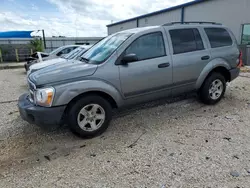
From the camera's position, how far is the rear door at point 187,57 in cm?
414

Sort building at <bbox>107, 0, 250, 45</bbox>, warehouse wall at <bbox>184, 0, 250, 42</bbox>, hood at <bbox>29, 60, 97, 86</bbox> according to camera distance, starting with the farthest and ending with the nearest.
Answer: building at <bbox>107, 0, 250, 45</bbox> < warehouse wall at <bbox>184, 0, 250, 42</bbox> < hood at <bbox>29, 60, 97, 86</bbox>

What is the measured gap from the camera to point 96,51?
411 cm

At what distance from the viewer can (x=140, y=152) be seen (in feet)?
10.2

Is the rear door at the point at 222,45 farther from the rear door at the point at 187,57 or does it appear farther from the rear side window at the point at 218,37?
the rear door at the point at 187,57

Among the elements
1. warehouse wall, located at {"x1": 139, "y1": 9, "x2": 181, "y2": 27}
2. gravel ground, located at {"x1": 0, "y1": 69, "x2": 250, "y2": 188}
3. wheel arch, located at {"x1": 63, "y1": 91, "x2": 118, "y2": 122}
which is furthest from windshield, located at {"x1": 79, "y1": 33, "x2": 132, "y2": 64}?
warehouse wall, located at {"x1": 139, "y1": 9, "x2": 181, "y2": 27}

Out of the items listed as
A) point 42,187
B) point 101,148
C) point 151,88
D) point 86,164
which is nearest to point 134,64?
point 151,88

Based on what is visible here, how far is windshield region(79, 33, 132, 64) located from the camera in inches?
146

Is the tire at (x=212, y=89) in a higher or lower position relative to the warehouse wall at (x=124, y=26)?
lower

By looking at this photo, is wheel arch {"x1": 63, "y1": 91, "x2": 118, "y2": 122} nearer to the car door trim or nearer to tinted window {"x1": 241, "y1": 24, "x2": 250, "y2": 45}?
the car door trim

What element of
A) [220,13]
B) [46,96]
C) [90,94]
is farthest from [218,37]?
[220,13]

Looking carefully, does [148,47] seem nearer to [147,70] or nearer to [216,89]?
[147,70]

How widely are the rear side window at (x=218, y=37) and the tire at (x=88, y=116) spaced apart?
2.83m

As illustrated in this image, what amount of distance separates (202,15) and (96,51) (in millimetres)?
13591

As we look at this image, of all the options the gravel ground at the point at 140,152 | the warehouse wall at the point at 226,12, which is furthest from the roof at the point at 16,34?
the gravel ground at the point at 140,152
